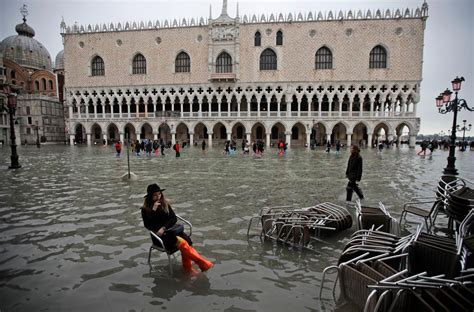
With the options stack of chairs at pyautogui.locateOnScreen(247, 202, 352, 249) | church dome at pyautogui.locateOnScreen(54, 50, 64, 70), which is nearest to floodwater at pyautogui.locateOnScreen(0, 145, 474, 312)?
stack of chairs at pyautogui.locateOnScreen(247, 202, 352, 249)

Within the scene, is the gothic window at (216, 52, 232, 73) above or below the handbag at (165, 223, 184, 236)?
above

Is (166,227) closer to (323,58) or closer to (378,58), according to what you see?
(323,58)

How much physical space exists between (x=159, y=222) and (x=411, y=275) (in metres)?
3.13

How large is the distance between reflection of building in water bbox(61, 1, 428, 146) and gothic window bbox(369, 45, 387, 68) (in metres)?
0.16

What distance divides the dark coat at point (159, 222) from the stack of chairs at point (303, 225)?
1.53 metres

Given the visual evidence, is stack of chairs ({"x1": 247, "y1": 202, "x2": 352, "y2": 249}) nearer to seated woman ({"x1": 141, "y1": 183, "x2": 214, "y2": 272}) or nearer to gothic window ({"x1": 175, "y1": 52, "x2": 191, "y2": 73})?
seated woman ({"x1": 141, "y1": 183, "x2": 214, "y2": 272})

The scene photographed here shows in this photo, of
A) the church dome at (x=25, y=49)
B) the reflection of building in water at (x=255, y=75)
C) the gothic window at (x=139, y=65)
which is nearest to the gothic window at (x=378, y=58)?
the reflection of building in water at (x=255, y=75)

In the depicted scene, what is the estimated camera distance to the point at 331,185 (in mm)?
9891

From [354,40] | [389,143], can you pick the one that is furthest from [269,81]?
[389,143]

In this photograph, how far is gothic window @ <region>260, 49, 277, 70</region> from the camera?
37.5 metres

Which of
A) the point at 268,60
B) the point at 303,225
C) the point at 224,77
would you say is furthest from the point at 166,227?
the point at 268,60

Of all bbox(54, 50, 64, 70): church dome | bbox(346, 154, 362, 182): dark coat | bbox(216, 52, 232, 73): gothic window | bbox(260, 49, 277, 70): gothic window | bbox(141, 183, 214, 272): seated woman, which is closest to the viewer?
bbox(141, 183, 214, 272): seated woman

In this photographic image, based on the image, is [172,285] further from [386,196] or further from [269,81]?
[269,81]

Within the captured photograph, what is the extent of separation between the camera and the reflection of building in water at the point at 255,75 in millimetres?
35188
